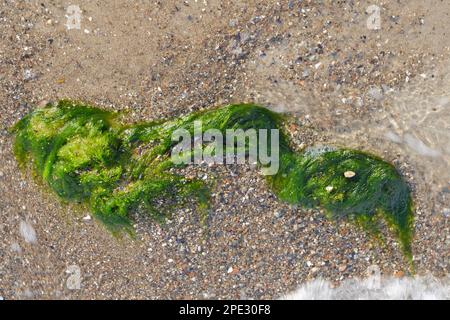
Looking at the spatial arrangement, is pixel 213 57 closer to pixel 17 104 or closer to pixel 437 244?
pixel 17 104

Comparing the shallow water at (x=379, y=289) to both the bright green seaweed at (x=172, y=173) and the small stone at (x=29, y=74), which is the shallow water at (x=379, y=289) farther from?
the small stone at (x=29, y=74)

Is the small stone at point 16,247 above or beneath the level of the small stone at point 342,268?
above

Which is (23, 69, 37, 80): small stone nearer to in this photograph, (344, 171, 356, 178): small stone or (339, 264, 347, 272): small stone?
(344, 171, 356, 178): small stone

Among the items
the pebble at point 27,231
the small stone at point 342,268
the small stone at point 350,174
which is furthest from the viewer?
the pebble at point 27,231

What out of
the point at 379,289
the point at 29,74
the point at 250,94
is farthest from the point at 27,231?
the point at 379,289

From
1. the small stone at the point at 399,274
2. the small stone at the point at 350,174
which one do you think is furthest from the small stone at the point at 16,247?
the small stone at the point at 399,274

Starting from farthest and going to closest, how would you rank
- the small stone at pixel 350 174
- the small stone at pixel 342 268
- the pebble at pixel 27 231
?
the pebble at pixel 27 231, the small stone at pixel 342 268, the small stone at pixel 350 174
